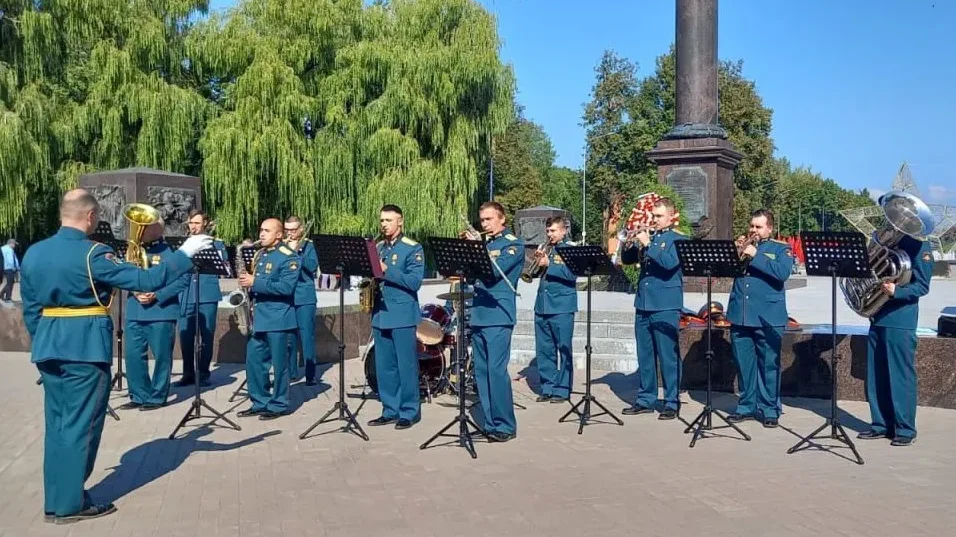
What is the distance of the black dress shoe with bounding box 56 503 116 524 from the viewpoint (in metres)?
5.90

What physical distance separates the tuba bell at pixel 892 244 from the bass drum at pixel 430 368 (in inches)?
174

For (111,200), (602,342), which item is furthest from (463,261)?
(111,200)

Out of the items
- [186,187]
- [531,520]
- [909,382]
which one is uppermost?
[186,187]

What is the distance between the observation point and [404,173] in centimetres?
2939

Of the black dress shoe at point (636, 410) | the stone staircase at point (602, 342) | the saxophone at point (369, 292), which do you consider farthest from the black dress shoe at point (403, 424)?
the stone staircase at point (602, 342)

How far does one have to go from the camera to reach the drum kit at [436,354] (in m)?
10.1

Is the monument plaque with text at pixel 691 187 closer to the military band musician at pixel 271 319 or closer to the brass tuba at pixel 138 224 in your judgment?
the military band musician at pixel 271 319

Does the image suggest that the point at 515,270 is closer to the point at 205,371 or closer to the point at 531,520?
the point at 531,520

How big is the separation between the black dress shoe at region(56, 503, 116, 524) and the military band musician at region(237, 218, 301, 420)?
10.7 feet

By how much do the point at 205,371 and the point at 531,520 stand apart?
6.88m

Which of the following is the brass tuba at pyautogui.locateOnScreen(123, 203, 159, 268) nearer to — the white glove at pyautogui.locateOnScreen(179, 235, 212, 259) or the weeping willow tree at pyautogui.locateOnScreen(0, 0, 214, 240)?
the white glove at pyautogui.locateOnScreen(179, 235, 212, 259)

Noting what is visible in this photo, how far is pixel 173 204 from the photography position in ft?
49.7

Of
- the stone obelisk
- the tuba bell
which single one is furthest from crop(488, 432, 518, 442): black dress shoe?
the stone obelisk

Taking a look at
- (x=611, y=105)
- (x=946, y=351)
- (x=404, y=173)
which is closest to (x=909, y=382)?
(x=946, y=351)
